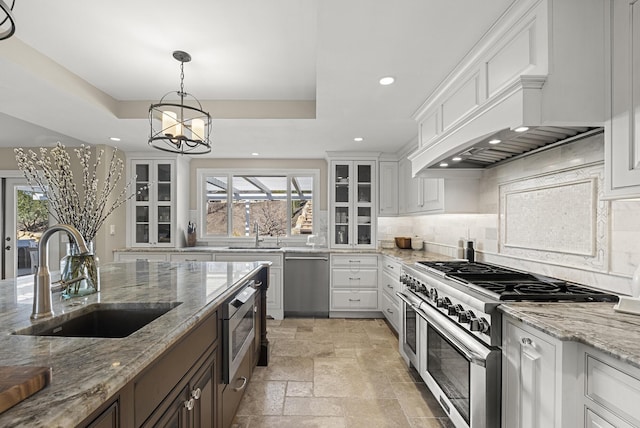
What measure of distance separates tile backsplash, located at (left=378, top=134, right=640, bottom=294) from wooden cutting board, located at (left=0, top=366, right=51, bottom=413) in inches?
79.6

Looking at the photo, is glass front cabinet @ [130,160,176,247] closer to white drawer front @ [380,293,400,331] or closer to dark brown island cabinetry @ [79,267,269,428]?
white drawer front @ [380,293,400,331]

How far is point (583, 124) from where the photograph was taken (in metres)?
1.37

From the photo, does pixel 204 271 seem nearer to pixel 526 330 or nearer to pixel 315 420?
pixel 315 420

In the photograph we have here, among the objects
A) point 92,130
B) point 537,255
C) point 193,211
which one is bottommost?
point 537,255

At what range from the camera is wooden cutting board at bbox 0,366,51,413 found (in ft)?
1.98

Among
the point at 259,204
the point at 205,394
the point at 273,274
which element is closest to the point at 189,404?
the point at 205,394

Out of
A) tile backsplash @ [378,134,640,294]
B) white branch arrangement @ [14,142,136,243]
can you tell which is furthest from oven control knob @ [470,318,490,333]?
white branch arrangement @ [14,142,136,243]

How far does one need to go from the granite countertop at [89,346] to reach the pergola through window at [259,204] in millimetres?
3178

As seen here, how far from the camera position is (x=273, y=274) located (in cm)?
430

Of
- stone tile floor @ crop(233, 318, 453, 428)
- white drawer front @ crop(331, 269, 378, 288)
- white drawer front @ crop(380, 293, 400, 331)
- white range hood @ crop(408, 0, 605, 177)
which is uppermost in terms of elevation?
white range hood @ crop(408, 0, 605, 177)

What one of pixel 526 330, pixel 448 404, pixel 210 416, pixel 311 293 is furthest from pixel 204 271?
pixel 311 293

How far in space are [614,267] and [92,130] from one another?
4669mm

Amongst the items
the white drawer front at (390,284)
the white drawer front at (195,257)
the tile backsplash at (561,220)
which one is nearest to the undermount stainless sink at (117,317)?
the tile backsplash at (561,220)

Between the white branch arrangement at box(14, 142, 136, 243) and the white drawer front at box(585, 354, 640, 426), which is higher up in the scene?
the white branch arrangement at box(14, 142, 136, 243)
